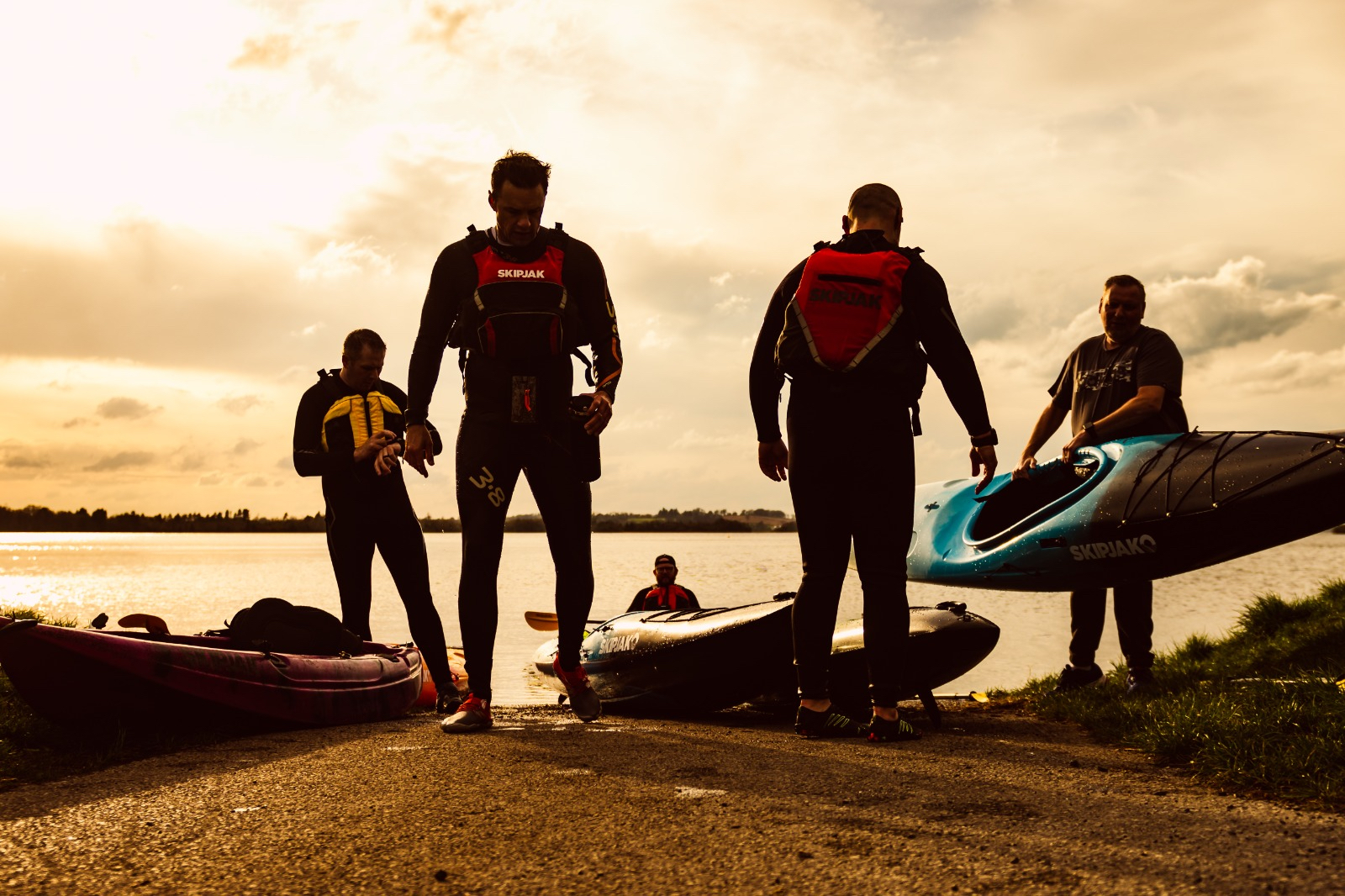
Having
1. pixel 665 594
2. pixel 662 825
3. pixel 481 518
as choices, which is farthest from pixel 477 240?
pixel 665 594

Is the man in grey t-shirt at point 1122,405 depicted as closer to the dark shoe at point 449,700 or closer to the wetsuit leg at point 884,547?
the wetsuit leg at point 884,547

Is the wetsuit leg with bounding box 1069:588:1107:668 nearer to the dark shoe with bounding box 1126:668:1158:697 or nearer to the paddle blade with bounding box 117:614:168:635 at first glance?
the dark shoe with bounding box 1126:668:1158:697

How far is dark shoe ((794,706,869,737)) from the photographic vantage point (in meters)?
4.30

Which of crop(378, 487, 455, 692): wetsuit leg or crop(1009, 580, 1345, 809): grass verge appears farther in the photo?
crop(378, 487, 455, 692): wetsuit leg

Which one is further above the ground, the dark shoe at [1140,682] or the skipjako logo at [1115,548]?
the skipjako logo at [1115,548]

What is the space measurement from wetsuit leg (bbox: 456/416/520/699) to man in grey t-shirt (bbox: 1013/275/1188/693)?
3540 mm

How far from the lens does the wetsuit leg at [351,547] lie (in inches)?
250

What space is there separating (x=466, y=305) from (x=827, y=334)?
1.66 meters

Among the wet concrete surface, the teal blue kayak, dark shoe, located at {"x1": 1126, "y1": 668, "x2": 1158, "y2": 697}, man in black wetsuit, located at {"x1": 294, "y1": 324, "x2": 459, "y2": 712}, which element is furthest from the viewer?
man in black wetsuit, located at {"x1": 294, "y1": 324, "x2": 459, "y2": 712}

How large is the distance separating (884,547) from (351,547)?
353 centimetres

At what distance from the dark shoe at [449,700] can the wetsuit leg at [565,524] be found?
1086mm

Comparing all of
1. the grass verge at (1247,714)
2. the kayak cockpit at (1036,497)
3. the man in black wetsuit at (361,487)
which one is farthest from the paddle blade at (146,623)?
the kayak cockpit at (1036,497)

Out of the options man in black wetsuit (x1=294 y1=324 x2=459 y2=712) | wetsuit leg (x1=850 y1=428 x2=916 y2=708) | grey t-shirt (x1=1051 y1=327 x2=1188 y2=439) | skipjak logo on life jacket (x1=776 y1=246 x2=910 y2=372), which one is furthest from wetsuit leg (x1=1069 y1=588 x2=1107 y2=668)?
man in black wetsuit (x1=294 y1=324 x2=459 y2=712)

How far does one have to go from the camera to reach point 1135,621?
6.04 m
